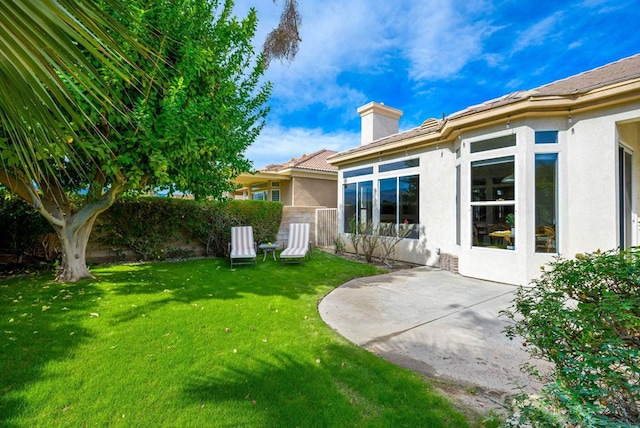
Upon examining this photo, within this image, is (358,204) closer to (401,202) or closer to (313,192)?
(401,202)

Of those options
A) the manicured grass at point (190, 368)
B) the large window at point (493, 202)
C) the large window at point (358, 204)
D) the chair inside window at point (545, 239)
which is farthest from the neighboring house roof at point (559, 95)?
the manicured grass at point (190, 368)

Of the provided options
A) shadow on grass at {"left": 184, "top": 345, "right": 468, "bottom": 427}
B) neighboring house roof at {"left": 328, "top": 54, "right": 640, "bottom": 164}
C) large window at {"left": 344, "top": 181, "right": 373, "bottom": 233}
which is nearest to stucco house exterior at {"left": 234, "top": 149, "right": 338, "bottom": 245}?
large window at {"left": 344, "top": 181, "right": 373, "bottom": 233}

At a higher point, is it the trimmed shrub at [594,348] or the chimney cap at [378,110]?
the chimney cap at [378,110]

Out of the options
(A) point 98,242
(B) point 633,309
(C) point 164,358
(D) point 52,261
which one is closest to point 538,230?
(B) point 633,309

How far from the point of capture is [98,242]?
9875mm

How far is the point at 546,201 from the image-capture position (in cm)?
691

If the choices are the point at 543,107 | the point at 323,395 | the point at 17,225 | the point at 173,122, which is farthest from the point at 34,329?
the point at 543,107

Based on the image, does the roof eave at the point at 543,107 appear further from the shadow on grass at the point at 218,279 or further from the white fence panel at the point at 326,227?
the white fence panel at the point at 326,227

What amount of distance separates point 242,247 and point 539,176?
29.4 ft

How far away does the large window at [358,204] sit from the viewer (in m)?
12.0

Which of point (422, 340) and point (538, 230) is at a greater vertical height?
point (538, 230)

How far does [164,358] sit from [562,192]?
27.9 ft

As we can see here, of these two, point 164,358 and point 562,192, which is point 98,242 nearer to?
point 164,358

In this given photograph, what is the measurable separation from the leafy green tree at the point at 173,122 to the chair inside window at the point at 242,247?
2281 millimetres
